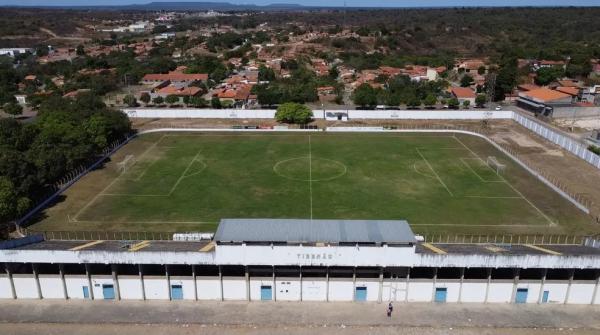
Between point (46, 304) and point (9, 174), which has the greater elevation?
point (9, 174)

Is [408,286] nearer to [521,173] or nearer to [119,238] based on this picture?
[119,238]

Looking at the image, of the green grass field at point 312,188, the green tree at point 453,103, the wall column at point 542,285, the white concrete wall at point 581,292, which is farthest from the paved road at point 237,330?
the green tree at point 453,103

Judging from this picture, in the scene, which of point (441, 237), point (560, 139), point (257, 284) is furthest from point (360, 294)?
point (560, 139)

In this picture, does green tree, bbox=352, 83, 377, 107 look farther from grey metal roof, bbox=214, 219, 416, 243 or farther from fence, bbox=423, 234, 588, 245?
grey metal roof, bbox=214, 219, 416, 243

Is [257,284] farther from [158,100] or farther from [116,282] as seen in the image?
[158,100]

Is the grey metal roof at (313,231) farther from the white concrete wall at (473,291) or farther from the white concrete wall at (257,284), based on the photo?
the white concrete wall at (473,291)

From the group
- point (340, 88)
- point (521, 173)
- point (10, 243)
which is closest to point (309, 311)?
point (10, 243)
